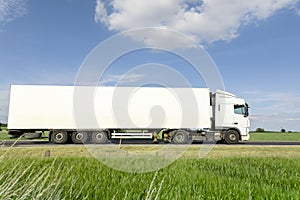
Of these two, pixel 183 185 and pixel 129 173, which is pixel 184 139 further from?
pixel 183 185

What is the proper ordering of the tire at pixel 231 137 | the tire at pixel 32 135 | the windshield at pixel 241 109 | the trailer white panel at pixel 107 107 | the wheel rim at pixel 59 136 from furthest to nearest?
1. the tire at pixel 231 137
2. the windshield at pixel 241 109
3. the wheel rim at pixel 59 136
4. the trailer white panel at pixel 107 107
5. the tire at pixel 32 135

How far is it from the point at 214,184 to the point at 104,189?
219cm

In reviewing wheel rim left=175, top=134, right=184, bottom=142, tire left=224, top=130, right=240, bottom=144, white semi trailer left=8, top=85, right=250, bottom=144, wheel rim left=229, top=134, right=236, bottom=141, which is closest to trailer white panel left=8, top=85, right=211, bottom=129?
white semi trailer left=8, top=85, right=250, bottom=144

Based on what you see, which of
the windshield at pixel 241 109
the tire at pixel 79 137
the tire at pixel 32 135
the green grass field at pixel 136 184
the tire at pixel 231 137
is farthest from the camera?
the tire at pixel 231 137

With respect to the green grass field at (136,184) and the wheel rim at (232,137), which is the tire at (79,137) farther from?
the green grass field at (136,184)

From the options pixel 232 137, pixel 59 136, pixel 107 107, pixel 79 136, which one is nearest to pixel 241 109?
pixel 232 137

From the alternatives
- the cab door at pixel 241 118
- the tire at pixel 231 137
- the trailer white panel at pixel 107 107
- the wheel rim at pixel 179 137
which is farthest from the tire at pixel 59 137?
the cab door at pixel 241 118

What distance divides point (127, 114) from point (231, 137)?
817 cm

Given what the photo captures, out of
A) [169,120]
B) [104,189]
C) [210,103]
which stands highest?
[210,103]

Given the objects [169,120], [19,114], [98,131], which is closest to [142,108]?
[169,120]

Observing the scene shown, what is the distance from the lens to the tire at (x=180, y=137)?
22391 mm

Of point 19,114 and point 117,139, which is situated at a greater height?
point 19,114

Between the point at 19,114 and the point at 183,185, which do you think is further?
the point at 19,114

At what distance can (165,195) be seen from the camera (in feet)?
16.2
